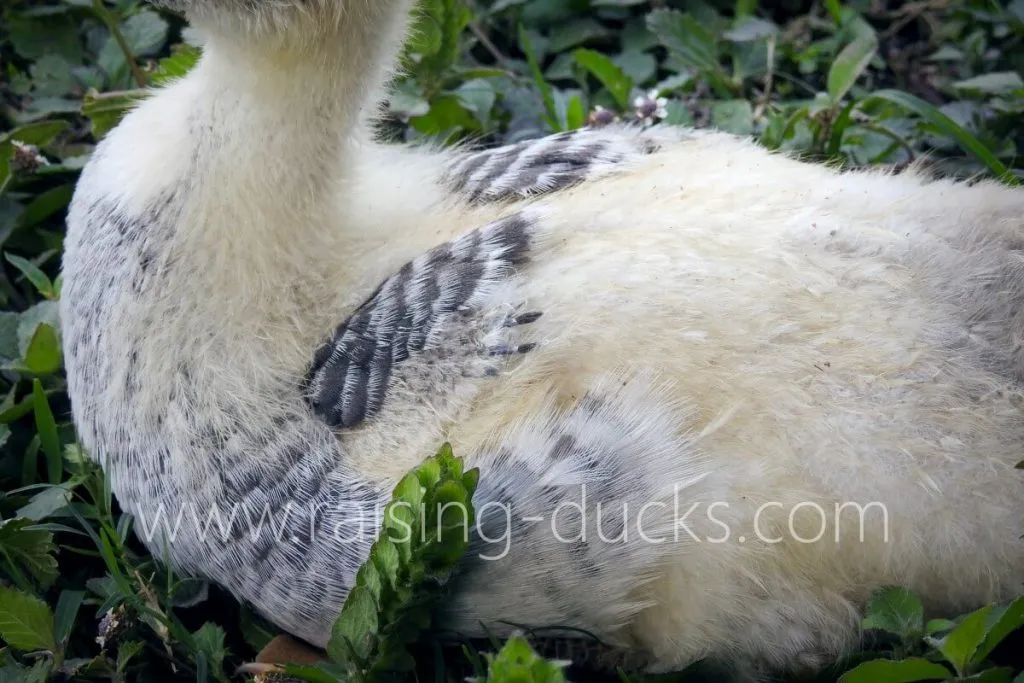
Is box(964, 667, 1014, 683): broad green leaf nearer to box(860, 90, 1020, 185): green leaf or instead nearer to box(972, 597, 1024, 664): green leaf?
box(972, 597, 1024, 664): green leaf

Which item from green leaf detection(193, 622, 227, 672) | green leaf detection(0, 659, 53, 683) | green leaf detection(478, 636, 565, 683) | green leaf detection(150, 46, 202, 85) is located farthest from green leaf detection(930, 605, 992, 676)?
green leaf detection(150, 46, 202, 85)

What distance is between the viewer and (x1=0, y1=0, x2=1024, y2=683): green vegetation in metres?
1.54

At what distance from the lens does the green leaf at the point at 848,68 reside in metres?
2.47

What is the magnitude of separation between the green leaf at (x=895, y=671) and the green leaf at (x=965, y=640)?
25 millimetres

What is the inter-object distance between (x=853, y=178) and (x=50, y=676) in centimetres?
147

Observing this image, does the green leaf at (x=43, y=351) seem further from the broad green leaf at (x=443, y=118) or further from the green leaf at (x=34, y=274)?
the broad green leaf at (x=443, y=118)

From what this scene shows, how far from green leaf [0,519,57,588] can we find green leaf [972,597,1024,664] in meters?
1.41

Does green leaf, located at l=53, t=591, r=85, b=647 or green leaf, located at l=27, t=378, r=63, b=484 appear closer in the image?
green leaf, located at l=53, t=591, r=85, b=647

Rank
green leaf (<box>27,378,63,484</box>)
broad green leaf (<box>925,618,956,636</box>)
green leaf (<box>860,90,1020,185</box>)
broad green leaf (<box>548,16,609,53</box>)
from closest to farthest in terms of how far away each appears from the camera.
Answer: broad green leaf (<box>925,618,956,636</box>) < green leaf (<box>27,378,63,484</box>) < green leaf (<box>860,90,1020,185</box>) < broad green leaf (<box>548,16,609,53</box>)

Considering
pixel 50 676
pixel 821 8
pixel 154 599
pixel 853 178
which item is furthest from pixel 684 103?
pixel 50 676

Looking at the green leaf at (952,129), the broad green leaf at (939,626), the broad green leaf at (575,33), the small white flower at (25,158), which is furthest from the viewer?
the broad green leaf at (575,33)

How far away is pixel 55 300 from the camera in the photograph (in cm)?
224

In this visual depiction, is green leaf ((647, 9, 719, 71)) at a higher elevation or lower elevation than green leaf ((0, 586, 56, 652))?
higher

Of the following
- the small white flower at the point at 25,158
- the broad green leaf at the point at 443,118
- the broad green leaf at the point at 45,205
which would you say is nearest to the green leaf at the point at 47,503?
the broad green leaf at the point at 45,205
